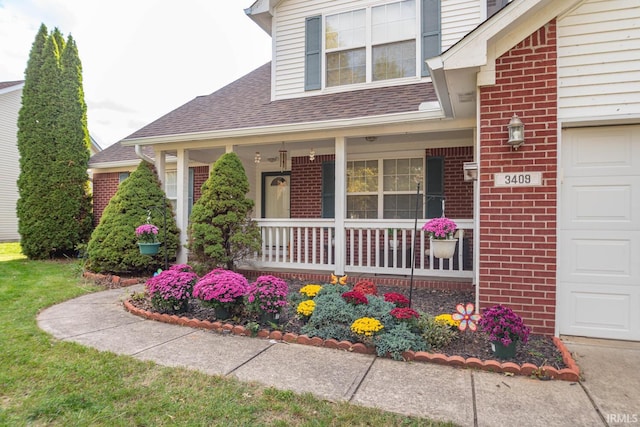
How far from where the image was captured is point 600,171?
3842 millimetres

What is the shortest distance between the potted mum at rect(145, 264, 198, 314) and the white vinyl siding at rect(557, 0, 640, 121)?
4.84 meters

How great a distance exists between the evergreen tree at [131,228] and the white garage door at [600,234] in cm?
657

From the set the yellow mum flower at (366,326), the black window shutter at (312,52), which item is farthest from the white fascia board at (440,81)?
the black window shutter at (312,52)

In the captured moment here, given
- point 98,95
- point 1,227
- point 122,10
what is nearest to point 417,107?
point 122,10

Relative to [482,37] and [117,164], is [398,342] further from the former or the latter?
[117,164]

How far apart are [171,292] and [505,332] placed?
3.83 m

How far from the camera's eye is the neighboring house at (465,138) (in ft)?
12.4

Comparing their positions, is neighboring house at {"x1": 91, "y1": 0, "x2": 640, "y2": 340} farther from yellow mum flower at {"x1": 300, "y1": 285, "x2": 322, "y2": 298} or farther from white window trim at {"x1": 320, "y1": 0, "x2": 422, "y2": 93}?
yellow mum flower at {"x1": 300, "y1": 285, "x2": 322, "y2": 298}

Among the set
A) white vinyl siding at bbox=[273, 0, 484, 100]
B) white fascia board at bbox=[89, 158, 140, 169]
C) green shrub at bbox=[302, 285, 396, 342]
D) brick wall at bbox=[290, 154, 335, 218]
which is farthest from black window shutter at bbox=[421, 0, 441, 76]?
white fascia board at bbox=[89, 158, 140, 169]

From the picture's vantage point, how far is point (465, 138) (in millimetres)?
7305

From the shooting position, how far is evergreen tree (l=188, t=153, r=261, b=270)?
643cm

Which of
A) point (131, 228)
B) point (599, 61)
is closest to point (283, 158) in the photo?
point (131, 228)

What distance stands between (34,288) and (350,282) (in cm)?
547

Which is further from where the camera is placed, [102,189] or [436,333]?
[102,189]
